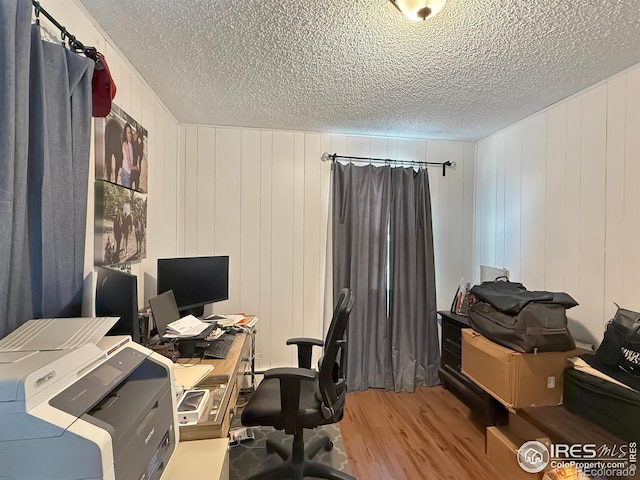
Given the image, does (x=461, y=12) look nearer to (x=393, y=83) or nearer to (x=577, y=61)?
(x=393, y=83)

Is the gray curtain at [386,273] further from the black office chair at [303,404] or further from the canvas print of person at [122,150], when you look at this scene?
the canvas print of person at [122,150]

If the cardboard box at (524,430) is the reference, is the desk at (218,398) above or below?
above

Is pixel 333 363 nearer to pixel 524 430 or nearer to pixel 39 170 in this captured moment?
pixel 524 430

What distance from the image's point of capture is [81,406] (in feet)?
2.25

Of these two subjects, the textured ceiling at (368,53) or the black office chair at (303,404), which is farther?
the black office chair at (303,404)

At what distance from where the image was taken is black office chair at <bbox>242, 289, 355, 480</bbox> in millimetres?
1578

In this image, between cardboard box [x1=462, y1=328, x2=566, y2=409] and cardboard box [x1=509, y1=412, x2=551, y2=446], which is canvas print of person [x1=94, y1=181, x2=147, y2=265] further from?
cardboard box [x1=509, y1=412, x2=551, y2=446]

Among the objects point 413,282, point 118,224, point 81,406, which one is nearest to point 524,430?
point 413,282

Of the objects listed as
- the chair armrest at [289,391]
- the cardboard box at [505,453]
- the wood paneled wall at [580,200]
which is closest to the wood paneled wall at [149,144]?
the chair armrest at [289,391]

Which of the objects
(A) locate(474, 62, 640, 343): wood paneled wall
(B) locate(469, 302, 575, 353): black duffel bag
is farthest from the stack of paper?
(A) locate(474, 62, 640, 343): wood paneled wall

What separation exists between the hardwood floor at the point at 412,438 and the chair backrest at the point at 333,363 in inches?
21.7

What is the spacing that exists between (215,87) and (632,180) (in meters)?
2.62

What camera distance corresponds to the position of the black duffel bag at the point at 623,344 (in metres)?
1.47

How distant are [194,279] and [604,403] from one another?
2.54m
